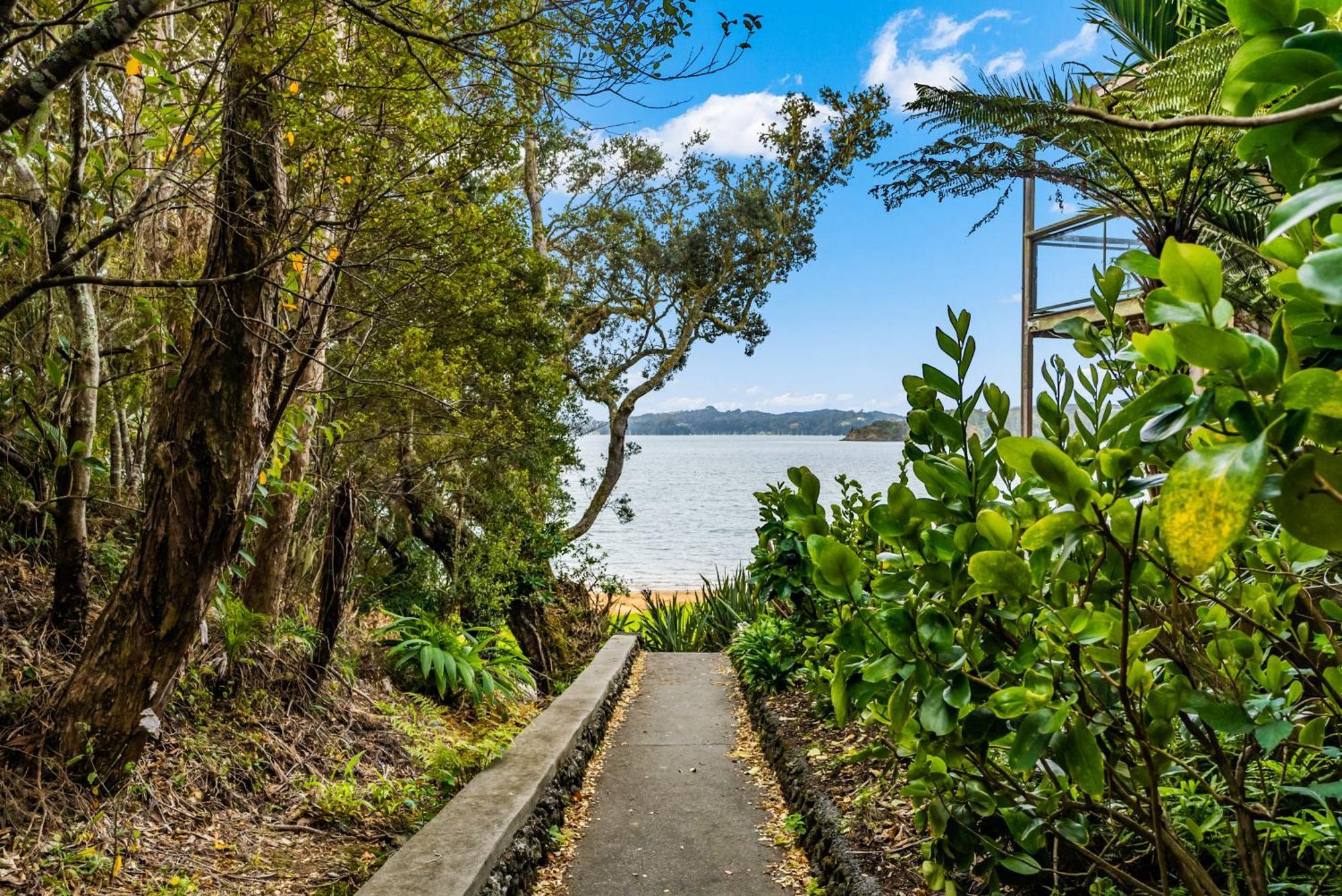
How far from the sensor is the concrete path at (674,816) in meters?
3.69

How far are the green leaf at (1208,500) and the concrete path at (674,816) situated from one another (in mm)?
3481

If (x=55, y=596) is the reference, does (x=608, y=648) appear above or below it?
below

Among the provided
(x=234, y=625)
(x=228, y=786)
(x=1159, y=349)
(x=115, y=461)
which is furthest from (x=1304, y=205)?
(x=115, y=461)

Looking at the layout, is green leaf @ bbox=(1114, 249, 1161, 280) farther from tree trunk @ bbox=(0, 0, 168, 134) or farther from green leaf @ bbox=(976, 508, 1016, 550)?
tree trunk @ bbox=(0, 0, 168, 134)

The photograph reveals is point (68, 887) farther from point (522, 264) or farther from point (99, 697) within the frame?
point (522, 264)

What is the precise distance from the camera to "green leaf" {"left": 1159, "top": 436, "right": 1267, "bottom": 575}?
20.6 inches

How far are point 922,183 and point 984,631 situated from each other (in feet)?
25.5

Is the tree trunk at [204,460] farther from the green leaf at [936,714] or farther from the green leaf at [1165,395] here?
the green leaf at [1165,395]

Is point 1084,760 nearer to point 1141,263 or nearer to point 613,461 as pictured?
point 1141,263

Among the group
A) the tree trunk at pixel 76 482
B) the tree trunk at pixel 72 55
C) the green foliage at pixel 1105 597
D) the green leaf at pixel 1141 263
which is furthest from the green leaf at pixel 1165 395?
the tree trunk at pixel 76 482

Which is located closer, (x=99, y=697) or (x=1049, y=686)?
(x=1049, y=686)

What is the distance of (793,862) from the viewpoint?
3.80 m

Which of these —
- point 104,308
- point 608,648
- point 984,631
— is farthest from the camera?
point 608,648

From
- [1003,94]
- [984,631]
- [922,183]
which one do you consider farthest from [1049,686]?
[922,183]
